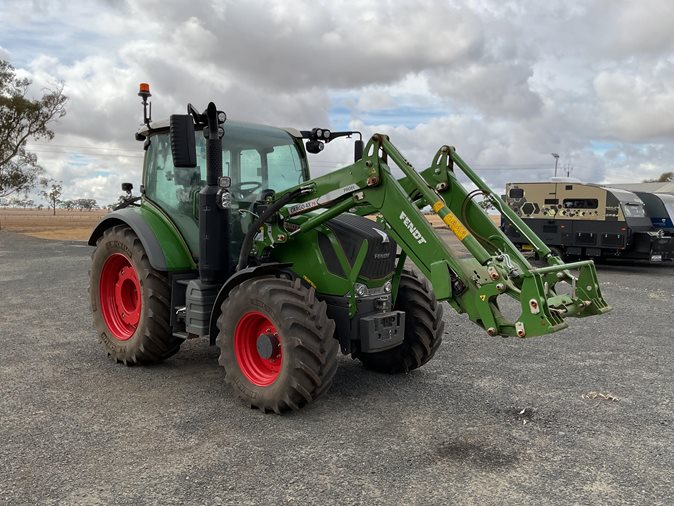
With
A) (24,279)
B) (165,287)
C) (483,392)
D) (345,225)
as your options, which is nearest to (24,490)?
(165,287)

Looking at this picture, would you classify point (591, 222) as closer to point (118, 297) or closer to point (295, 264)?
point (295, 264)

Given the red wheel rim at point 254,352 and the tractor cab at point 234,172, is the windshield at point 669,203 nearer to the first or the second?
the tractor cab at point 234,172

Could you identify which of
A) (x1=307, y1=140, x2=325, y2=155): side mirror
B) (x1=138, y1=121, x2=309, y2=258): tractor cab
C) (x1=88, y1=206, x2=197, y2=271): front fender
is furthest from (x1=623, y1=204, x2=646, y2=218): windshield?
(x1=88, y1=206, x2=197, y2=271): front fender

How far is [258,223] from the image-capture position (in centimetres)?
536

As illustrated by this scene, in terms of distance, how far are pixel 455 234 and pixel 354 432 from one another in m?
1.73

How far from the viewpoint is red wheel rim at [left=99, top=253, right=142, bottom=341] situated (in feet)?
22.0

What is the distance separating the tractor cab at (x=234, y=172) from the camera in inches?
229

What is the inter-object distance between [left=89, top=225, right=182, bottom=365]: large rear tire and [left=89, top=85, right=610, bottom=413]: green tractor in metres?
0.02

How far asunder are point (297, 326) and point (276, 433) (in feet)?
2.73

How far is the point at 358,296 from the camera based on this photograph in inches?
206

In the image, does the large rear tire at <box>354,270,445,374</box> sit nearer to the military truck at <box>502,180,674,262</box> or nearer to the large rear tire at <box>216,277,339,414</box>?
the large rear tire at <box>216,277,339,414</box>

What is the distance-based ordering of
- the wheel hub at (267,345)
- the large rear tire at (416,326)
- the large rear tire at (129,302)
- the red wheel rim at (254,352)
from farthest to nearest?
the large rear tire at (129,302)
the large rear tire at (416,326)
the red wheel rim at (254,352)
the wheel hub at (267,345)

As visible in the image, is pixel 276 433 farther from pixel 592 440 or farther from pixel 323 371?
pixel 592 440

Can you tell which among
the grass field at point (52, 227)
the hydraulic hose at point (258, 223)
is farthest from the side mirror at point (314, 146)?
the grass field at point (52, 227)
